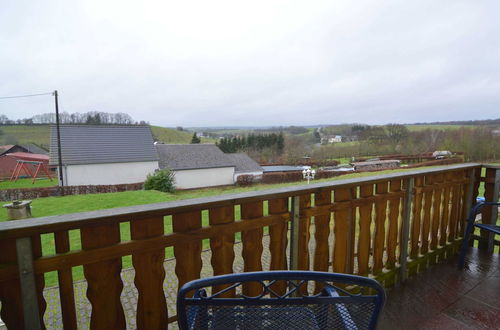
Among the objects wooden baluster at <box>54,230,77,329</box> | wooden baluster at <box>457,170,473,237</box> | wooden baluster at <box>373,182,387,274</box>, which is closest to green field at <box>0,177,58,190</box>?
wooden baluster at <box>54,230,77,329</box>

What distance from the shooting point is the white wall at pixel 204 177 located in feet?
71.8

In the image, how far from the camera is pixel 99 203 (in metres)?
8.98

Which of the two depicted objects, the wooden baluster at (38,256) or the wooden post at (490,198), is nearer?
the wooden baluster at (38,256)

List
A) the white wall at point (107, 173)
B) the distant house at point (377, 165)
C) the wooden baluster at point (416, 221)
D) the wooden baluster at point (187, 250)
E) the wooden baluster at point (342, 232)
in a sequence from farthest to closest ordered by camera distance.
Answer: the white wall at point (107, 173)
the distant house at point (377, 165)
the wooden baluster at point (416, 221)
the wooden baluster at point (342, 232)
the wooden baluster at point (187, 250)

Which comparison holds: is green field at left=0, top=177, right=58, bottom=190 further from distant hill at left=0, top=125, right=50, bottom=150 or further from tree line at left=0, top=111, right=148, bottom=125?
tree line at left=0, top=111, right=148, bottom=125

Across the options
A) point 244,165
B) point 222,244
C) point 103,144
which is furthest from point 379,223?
point 244,165

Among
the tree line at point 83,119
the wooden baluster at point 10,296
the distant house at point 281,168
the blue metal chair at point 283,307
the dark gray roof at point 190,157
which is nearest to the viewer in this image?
the blue metal chair at point 283,307

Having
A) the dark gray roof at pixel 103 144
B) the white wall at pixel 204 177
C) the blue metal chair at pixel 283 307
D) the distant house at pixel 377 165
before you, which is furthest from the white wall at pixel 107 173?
the blue metal chair at pixel 283 307

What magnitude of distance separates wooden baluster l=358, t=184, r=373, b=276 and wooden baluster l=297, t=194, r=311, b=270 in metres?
0.44

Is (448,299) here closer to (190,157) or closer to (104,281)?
(104,281)

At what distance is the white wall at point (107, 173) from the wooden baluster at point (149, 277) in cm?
2120

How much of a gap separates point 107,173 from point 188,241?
71.3ft

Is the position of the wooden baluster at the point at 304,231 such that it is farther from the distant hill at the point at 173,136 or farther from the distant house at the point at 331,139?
the distant hill at the point at 173,136

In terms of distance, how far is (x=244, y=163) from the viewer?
2586 cm
